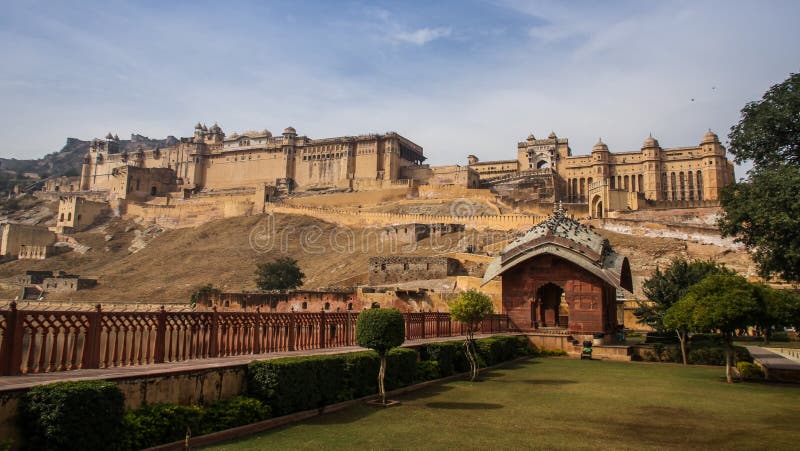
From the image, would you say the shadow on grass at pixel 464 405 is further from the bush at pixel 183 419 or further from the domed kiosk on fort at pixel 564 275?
the domed kiosk on fort at pixel 564 275

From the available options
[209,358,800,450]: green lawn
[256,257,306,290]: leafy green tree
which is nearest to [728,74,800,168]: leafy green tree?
[209,358,800,450]: green lawn

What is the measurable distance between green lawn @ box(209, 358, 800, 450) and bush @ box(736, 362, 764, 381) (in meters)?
1.02

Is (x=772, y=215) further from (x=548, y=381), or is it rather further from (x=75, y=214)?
(x=75, y=214)

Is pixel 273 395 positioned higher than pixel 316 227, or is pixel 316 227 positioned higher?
pixel 316 227

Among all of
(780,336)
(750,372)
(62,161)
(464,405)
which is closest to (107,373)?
(464,405)

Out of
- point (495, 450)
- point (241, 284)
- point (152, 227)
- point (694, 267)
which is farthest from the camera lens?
point (152, 227)

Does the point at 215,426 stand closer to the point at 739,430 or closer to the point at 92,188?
the point at 739,430

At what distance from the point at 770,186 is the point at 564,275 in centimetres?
686

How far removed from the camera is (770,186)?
16844mm

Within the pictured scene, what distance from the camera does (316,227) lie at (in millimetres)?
64312

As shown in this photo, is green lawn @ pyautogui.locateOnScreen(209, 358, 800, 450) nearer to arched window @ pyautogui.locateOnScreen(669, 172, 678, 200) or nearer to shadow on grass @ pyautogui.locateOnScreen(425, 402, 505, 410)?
shadow on grass @ pyautogui.locateOnScreen(425, 402, 505, 410)

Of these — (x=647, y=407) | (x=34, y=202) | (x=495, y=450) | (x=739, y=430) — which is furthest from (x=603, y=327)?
(x=34, y=202)

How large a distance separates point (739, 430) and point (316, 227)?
57.9m

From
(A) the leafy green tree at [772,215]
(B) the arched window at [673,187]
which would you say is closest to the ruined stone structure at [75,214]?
(B) the arched window at [673,187]
